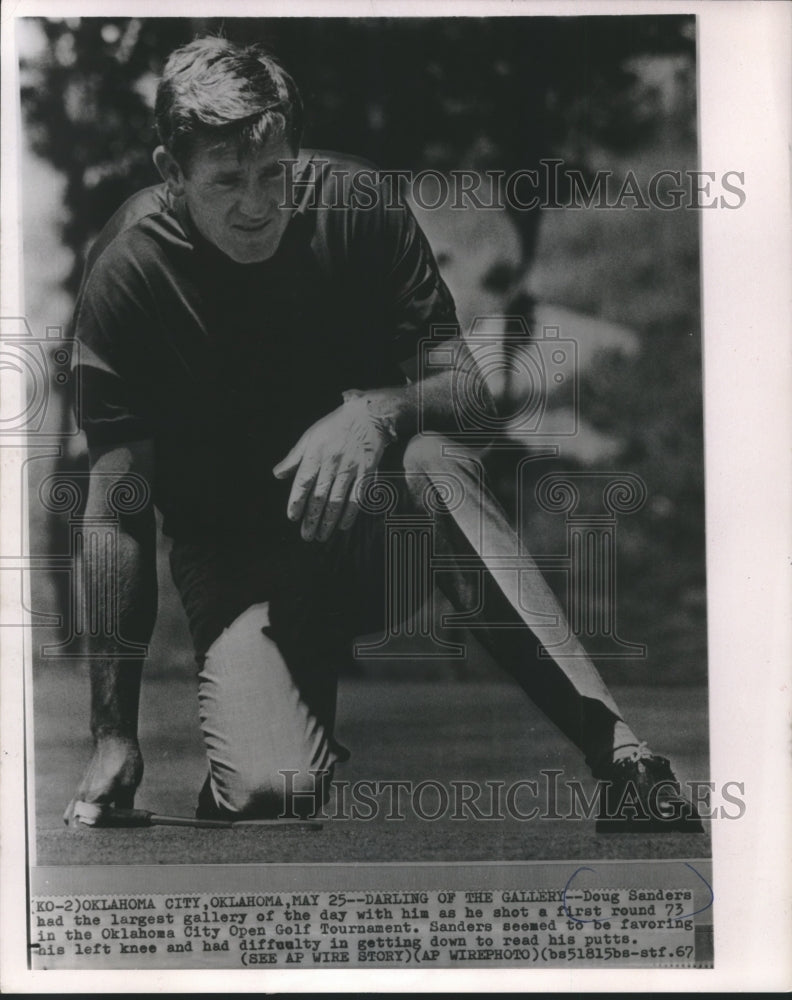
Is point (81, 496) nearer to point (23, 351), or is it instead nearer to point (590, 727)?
→ point (23, 351)

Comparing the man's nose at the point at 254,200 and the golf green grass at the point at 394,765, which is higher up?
the man's nose at the point at 254,200

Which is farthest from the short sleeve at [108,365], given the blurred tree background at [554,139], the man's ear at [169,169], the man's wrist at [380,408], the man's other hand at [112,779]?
the man's other hand at [112,779]

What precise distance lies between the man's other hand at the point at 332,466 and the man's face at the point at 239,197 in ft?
2.52

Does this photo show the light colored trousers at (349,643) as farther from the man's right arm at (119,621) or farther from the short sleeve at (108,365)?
the short sleeve at (108,365)

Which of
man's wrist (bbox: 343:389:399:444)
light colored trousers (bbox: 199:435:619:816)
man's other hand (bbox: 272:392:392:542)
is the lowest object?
light colored trousers (bbox: 199:435:619:816)

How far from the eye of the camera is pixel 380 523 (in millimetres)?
4555

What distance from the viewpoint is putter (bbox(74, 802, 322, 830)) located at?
178 inches

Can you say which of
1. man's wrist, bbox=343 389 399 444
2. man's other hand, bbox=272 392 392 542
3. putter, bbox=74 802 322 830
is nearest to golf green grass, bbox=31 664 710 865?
putter, bbox=74 802 322 830

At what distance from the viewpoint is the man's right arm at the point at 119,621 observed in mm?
4547

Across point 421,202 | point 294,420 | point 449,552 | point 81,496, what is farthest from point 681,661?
point 81,496

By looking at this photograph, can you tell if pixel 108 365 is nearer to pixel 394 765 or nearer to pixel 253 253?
pixel 253 253

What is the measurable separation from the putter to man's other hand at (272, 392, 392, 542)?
46.5 inches

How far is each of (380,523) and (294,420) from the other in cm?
56

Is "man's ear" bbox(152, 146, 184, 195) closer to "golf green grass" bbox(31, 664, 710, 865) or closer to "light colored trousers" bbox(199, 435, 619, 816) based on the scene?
"light colored trousers" bbox(199, 435, 619, 816)
